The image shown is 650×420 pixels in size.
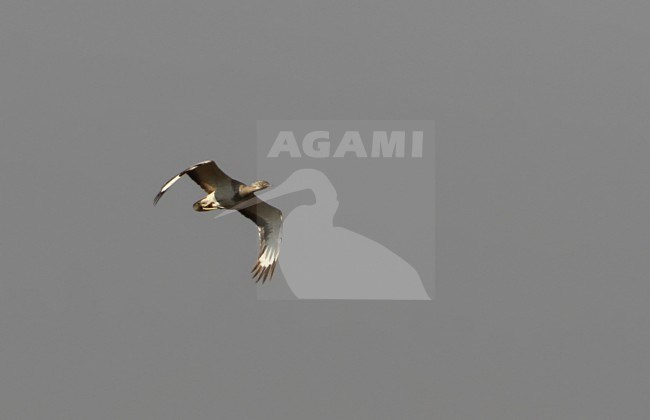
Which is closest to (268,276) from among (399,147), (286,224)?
(286,224)

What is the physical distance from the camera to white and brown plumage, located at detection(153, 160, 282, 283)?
1344 inches

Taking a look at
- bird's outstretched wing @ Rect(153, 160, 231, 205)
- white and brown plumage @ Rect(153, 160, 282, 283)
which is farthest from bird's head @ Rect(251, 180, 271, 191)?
bird's outstretched wing @ Rect(153, 160, 231, 205)

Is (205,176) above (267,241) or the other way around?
above

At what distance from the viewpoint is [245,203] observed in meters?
34.8

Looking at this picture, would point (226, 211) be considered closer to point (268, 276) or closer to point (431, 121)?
point (268, 276)

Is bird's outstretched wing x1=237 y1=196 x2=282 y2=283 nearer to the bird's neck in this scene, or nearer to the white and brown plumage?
the white and brown plumage

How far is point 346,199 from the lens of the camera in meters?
35.0

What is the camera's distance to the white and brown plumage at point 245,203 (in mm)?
34125

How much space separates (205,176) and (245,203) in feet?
3.18

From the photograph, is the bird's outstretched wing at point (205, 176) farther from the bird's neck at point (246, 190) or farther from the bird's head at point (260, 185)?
the bird's head at point (260, 185)

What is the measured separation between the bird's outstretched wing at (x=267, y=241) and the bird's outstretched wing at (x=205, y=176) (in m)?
0.89

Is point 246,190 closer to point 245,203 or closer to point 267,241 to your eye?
point 245,203

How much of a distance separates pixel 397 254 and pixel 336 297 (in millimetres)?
1389

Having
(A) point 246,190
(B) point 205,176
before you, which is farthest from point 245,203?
(B) point 205,176
